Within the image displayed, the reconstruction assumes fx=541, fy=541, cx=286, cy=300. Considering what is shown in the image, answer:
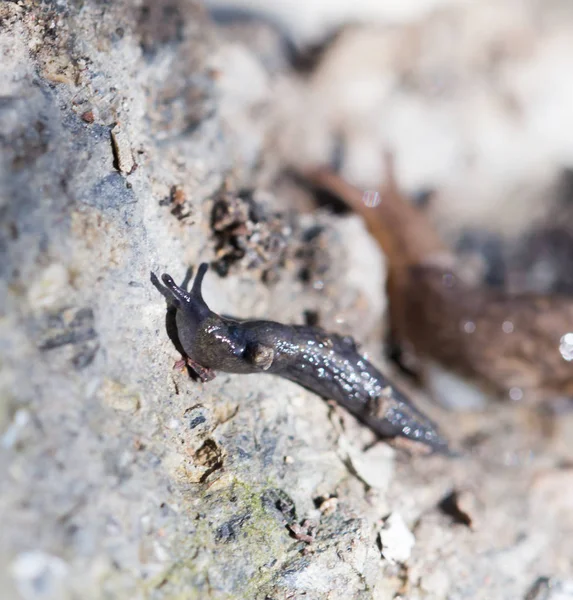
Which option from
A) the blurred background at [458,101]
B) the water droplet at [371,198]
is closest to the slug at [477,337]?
the water droplet at [371,198]

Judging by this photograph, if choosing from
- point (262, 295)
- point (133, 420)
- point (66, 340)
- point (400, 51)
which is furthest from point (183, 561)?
point (400, 51)

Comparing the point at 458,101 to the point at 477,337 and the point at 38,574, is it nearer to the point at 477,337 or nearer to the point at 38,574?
the point at 477,337

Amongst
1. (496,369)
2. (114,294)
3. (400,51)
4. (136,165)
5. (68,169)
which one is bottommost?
(496,369)

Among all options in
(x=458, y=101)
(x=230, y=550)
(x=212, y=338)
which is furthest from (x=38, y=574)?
(x=458, y=101)

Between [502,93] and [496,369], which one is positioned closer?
[496,369]

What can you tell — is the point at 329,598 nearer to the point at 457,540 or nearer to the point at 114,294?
the point at 457,540

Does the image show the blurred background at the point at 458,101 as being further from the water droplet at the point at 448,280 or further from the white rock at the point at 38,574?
the white rock at the point at 38,574

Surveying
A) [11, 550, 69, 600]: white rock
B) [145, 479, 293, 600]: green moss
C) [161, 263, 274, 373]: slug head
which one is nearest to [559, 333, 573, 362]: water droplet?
[161, 263, 274, 373]: slug head
